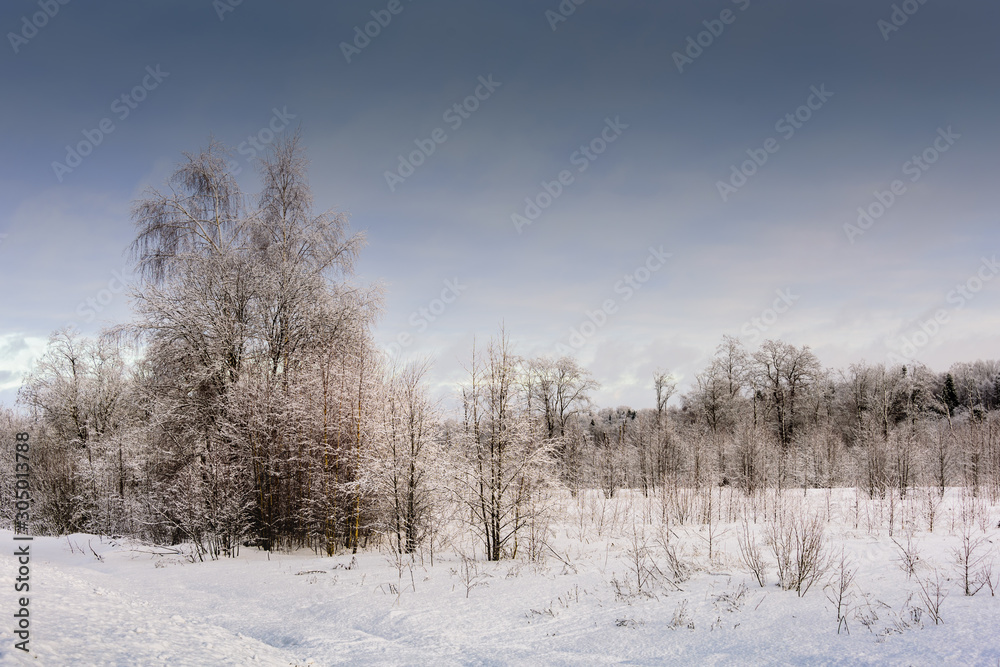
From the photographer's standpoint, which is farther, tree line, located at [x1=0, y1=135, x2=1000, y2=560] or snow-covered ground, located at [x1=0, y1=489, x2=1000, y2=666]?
tree line, located at [x1=0, y1=135, x2=1000, y2=560]

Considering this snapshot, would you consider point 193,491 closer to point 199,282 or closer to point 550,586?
point 199,282

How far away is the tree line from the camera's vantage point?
12703 millimetres

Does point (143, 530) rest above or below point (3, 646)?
below

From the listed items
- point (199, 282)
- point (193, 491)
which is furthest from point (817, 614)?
point (199, 282)

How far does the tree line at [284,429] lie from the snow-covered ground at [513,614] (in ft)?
7.01

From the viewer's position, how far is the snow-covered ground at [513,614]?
5.42m

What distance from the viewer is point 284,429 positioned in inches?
611

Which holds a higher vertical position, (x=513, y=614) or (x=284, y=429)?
(x=284, y=429)

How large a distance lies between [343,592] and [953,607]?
8646mm

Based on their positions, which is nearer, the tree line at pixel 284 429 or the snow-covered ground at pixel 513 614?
the snow-covered ground at pixel 513 614

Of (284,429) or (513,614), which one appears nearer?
(513,614)

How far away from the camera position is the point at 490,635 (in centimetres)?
700

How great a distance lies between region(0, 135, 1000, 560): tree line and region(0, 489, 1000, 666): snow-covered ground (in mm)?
→ 2137

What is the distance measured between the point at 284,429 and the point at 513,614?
400 inches
